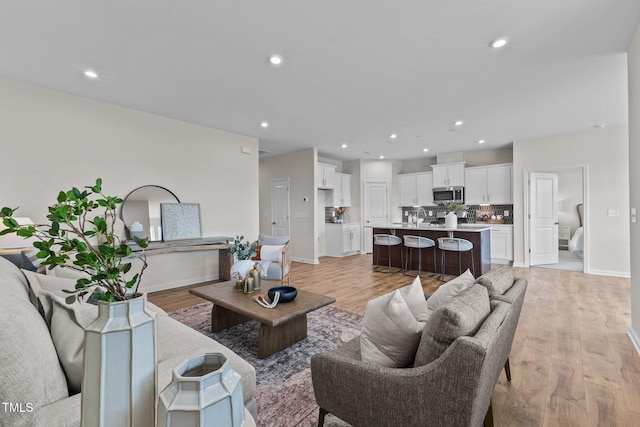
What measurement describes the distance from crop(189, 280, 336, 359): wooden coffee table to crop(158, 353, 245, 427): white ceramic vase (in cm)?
164

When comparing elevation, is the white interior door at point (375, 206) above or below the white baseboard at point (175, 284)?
above

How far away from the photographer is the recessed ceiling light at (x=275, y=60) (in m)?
2.84

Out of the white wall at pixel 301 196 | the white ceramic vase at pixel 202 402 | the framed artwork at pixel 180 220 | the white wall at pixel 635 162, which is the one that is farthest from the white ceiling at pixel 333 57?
the white ceramic vase at pixel 202 402

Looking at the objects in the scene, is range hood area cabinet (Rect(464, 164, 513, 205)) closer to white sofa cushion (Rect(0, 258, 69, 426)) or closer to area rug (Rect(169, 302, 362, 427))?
area rug (Rect(169, 302, 362, 427))

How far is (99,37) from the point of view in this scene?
98.3 inches

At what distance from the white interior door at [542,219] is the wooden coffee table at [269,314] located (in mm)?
5693

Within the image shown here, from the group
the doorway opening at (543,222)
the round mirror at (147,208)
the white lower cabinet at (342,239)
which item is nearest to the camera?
the round mirror at (147,208)

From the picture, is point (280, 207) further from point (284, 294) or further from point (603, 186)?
point (603, 186)

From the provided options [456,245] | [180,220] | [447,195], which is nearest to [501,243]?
[447,195]

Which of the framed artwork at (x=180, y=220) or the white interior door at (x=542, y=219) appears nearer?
the framed artwork at (x=180, y=220)

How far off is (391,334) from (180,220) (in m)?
4.27

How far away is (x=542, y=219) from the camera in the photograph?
6.15 meters

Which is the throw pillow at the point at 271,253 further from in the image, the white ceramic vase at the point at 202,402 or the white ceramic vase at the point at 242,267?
the white ceramic vase at the point at 202,402

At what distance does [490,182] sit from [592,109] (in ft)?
8.79
